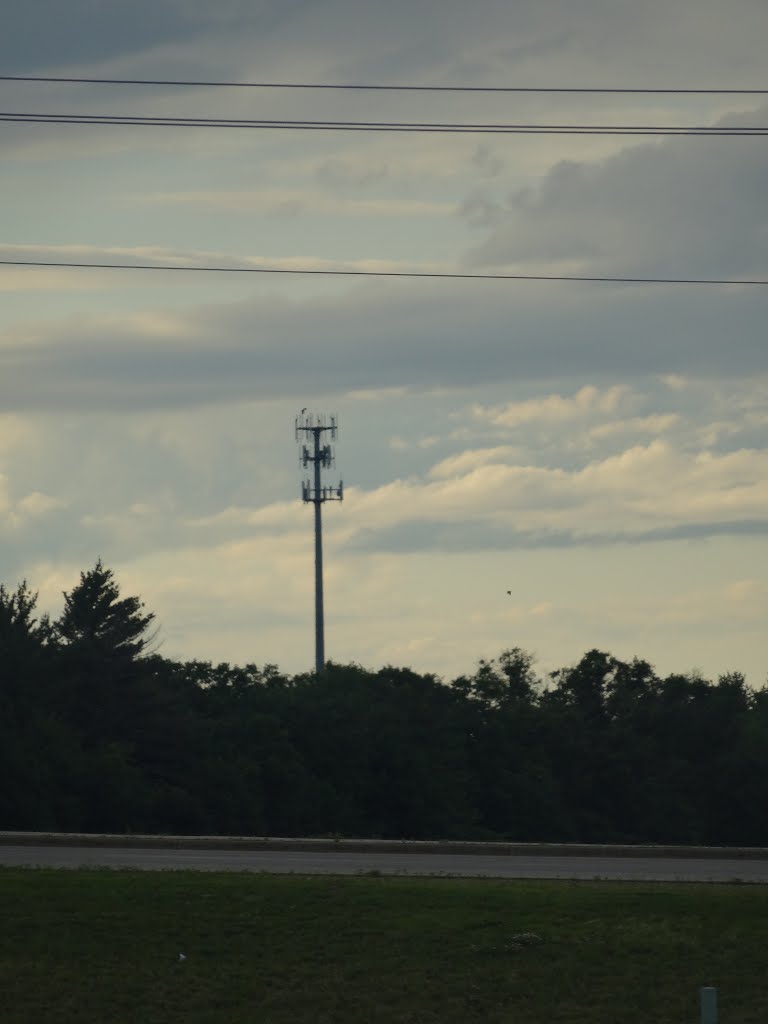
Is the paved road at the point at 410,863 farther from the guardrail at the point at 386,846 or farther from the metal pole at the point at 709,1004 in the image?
the metal pole at the point at 709,1004

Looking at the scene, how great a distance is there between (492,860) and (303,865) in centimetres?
345

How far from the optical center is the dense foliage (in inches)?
2202

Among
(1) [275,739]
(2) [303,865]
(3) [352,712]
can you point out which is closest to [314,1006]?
(2) [303,865]

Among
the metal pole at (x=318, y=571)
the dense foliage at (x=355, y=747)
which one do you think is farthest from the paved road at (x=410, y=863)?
the metal pole at (x=318, y=571)

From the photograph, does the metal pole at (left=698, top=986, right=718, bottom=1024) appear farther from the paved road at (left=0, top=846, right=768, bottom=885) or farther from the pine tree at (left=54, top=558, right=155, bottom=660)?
the pine tree at (left=54, top=558, right=155, bottom=660)

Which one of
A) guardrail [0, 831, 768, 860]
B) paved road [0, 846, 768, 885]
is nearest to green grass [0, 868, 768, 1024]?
paved road [0, 846, 768, 885]

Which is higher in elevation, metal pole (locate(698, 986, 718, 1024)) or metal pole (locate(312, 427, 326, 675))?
metal pole (locate(312, 427, 326, 675))

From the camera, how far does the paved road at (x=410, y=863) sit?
25109 millimetres

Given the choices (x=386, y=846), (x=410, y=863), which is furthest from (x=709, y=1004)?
(x=386, y=846)

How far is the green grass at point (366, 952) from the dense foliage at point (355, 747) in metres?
29.5

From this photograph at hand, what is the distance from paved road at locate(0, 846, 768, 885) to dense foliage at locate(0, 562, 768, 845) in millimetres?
23083

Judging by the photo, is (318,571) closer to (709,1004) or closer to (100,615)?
(100,615)

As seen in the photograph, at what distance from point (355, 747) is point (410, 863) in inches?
1681

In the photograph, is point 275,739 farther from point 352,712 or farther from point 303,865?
point 303,865
